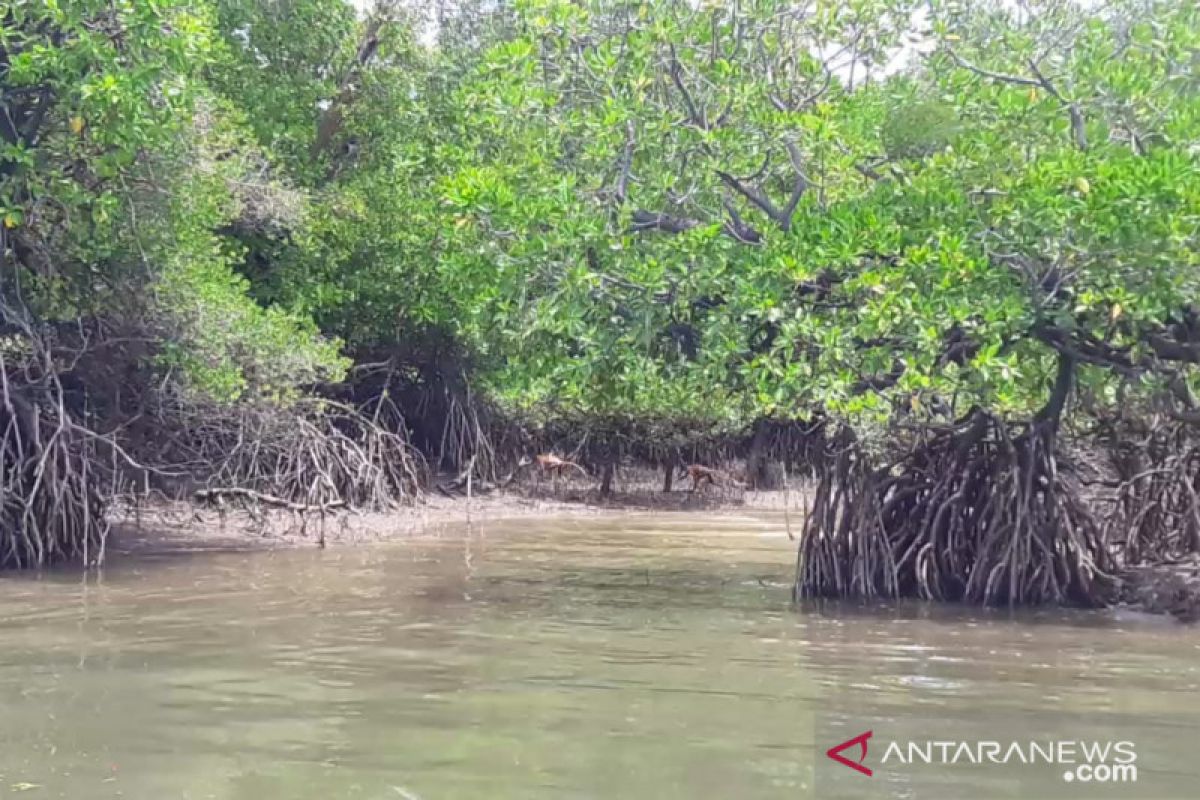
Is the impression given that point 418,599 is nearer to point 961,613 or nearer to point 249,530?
point 961,613

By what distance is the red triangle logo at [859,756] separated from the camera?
13.7 ft

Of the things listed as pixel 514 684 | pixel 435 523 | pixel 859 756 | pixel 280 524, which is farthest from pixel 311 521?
pixel 859 756

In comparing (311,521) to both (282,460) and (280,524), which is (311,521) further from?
A: (282,460)

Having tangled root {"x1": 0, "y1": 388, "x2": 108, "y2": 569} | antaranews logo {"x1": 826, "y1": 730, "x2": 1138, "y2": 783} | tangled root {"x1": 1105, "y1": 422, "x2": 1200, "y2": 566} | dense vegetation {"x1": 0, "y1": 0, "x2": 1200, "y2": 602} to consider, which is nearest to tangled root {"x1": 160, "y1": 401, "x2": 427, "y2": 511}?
dense vegetation {"x1": 0, "y1": 0, "x2": 1200, "y2": 602}

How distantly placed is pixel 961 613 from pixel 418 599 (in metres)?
3.08

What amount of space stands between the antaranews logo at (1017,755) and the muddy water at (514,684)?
0.07 metres

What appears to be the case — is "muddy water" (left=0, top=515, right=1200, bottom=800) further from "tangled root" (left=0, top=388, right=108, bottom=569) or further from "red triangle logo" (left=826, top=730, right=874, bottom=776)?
"tangled root" (left=0, top=388, right=108, bottom=569)

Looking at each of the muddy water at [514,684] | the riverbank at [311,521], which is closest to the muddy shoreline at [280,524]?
the riverbank at [311,521]

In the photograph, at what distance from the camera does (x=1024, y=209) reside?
20.3ft

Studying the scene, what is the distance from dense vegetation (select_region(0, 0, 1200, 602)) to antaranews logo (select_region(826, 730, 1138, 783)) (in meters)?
2.15

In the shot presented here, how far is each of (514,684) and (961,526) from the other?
356 cm

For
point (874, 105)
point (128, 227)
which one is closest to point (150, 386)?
point (128, 227)

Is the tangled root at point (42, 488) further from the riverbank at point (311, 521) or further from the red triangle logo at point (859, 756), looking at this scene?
the red triangle logo at point (859, 756)

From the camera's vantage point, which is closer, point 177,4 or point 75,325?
point 177,4
